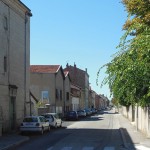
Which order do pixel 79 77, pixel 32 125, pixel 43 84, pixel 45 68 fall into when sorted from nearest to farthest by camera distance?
pixel 32 125, pixel 43 84, pixel 45 68, pixel 79 77

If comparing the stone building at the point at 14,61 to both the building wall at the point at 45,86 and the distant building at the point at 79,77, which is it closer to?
the building wall at the point at 45,86

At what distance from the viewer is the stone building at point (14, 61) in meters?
34.3

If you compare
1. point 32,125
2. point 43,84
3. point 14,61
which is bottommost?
point 32,125

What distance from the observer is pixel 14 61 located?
3769 centimetres

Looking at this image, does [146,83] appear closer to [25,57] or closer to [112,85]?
[112,85]

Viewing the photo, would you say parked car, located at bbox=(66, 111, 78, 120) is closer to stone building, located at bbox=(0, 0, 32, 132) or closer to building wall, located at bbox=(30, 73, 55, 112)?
building wall, located at bbox=(30, 73, 55, 112)

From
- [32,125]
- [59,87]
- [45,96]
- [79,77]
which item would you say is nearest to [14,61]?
[32,125]

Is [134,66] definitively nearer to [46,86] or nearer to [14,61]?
[14,61]

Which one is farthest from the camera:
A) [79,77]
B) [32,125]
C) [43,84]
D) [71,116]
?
[79,77]

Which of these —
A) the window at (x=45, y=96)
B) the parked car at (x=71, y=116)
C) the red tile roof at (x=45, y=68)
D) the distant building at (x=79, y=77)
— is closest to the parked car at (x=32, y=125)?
the parked car at (x=71, y=116)

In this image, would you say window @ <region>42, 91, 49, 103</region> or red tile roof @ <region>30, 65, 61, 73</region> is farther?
red tile roof @ <region>30, 65, 61, 73</region>

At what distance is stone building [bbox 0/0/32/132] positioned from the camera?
113 feet

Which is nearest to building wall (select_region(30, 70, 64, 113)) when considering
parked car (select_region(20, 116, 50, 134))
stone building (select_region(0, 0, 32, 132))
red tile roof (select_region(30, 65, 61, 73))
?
red tile roof (select_region(30, 65, 61, 73))

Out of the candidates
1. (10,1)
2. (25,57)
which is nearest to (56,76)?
(25,57)
